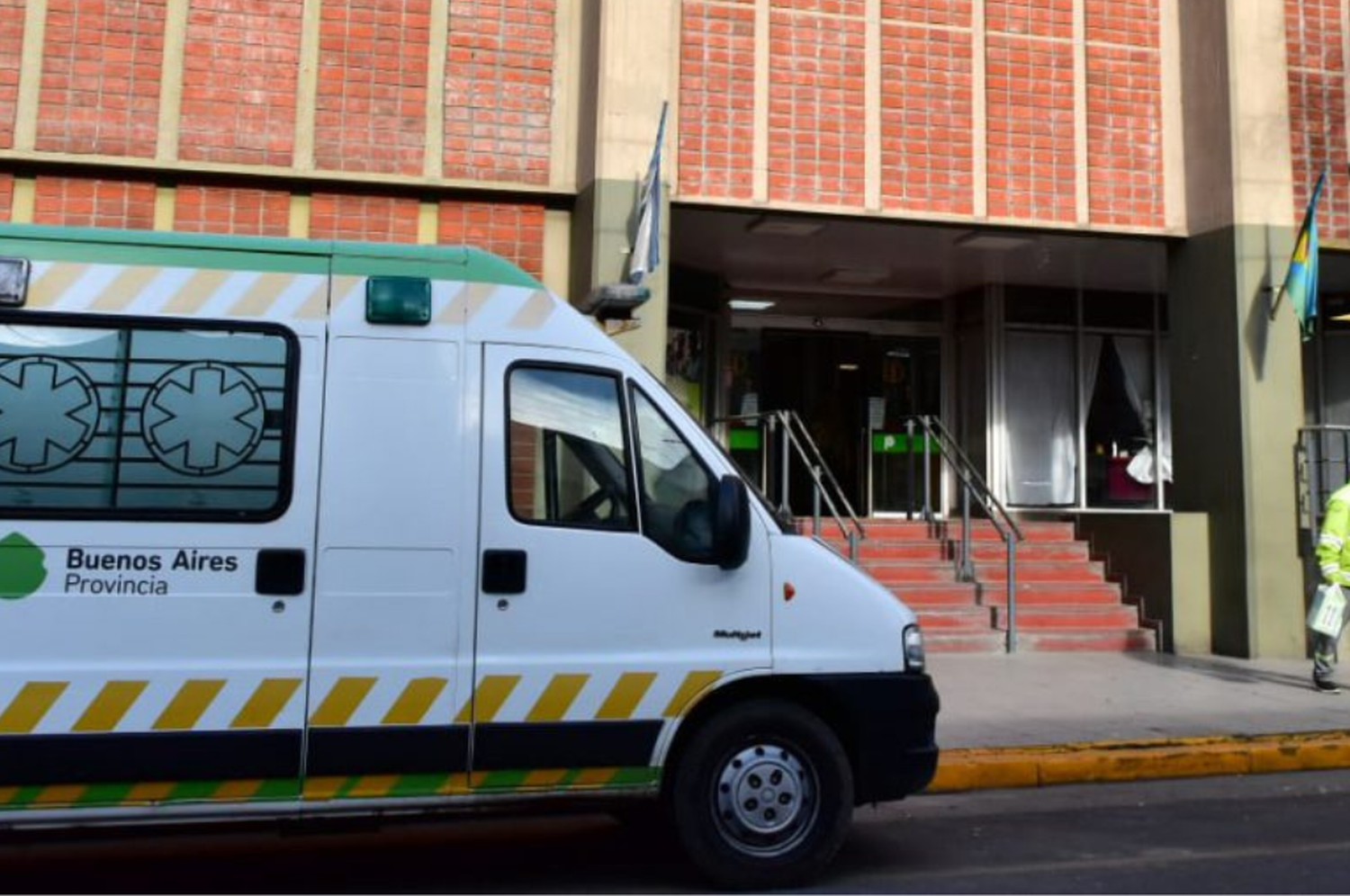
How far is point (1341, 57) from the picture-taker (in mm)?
11023

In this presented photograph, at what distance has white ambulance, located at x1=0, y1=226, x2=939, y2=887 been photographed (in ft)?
13.1

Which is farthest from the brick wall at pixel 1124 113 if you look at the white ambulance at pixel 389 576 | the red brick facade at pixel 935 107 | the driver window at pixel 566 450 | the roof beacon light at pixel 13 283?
the roof beacon light at pixel 13 283

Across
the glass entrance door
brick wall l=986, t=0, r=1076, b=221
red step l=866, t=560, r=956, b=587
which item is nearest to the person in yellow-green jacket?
red step l=866, t=560, r=956, b=587

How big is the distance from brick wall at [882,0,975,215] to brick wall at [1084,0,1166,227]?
1310mm

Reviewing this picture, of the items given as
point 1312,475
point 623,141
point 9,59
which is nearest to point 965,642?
point 1312,475

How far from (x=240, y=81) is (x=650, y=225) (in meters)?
3.68

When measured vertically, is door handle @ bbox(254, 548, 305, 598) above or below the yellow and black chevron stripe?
above

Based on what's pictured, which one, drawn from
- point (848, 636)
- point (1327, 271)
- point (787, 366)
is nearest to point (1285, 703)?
point (848, 636)

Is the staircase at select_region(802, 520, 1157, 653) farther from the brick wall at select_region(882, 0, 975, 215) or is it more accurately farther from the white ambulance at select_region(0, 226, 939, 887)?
the white ambulance at select_region(0, 226, 939, 887)

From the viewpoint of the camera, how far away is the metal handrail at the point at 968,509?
10.6m

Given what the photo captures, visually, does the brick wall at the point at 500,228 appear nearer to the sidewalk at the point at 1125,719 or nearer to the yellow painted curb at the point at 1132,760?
the sidewalk at the point at 1125,719

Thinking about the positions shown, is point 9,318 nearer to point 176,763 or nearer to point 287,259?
point 287,259

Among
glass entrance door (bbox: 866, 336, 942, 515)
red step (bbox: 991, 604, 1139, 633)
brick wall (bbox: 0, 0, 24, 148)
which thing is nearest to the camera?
brick wall (bbox: 0, 0, 24, 148)

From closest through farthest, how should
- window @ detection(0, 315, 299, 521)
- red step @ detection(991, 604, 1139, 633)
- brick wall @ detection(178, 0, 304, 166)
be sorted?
window @ detection(0, 315, 299, 521) → brick wall @ detection(178, 0, 304, 166) → red step @ detection(991, 604, 1139, 633)
